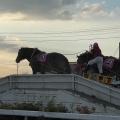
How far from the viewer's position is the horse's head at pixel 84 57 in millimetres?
18720

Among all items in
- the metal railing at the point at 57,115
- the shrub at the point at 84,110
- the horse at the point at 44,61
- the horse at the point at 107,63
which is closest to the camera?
the metal railing at the point at 57,115

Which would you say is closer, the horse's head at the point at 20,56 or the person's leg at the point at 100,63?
the person's leg at the point at 100,63

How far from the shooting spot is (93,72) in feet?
56.3

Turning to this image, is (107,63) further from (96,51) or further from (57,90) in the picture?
(57,90)

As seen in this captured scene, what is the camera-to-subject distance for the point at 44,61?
20516mm

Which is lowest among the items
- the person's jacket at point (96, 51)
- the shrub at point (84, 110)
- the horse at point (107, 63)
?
the shrub at point (84, 110)

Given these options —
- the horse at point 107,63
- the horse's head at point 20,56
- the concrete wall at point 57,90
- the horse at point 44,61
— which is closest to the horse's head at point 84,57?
the horse at point 107,63

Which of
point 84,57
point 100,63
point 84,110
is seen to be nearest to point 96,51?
point 100,63

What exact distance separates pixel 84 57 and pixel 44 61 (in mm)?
2414

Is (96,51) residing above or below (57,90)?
above

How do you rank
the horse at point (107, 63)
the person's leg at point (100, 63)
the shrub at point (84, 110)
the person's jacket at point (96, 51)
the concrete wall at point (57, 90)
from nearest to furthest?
the shrub at point (84, 110) → the concrete wall at point (57, 90) → the person's jacket at point (96, 51) → the person's leg at point (100, 63) → the horse at point (107, 63)

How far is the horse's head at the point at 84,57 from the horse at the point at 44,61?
1566 millimetres

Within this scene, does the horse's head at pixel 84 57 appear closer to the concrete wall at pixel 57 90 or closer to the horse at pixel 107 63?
the horse at pixel 107 63

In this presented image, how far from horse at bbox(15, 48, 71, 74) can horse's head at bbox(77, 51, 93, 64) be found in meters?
1.57
